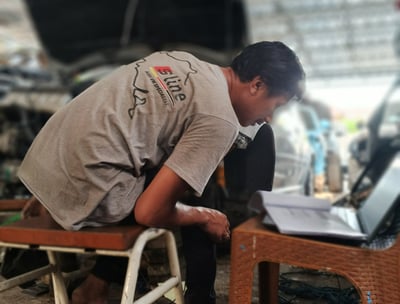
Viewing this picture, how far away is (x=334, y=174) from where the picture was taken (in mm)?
2238

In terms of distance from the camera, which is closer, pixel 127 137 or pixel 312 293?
pixel 127 137

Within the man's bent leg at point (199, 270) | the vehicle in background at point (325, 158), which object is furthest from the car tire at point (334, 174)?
the man's bent leg at point (199, 270)

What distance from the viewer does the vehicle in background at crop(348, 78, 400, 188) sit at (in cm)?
276

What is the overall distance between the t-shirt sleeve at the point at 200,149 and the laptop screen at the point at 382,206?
0.36 m

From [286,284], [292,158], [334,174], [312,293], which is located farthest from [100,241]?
[334,174]

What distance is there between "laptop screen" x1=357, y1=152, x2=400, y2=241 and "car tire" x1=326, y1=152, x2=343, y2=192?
0.48 m

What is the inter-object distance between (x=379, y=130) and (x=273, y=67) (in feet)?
8.42

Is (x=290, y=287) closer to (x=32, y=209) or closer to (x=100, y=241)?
(x=100, y=241)

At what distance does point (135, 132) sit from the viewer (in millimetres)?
838

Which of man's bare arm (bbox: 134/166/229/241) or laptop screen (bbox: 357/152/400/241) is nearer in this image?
man's bare arm (bbox: 134/166/229/241)

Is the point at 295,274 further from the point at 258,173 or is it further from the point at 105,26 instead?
the point at 105,26

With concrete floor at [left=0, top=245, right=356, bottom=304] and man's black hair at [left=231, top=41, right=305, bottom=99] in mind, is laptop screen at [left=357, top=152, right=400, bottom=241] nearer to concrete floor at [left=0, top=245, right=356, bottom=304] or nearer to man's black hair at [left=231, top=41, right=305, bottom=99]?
concrete floor at [left=0, top=245, right=356, bottom=304]

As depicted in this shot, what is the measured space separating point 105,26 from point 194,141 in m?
2.69

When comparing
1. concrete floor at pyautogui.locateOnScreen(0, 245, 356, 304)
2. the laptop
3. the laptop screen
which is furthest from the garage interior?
the laptop
